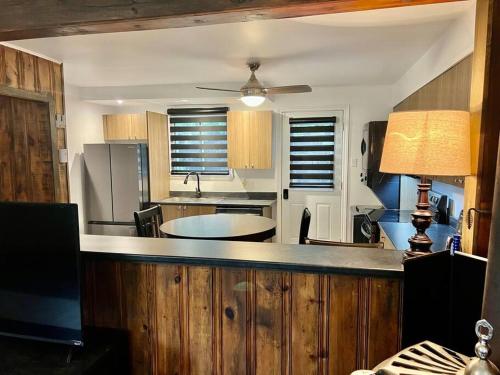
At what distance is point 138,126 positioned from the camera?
5.08 meters

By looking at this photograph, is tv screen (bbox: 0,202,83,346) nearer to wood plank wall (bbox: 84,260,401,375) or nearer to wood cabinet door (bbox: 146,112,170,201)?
wood plank wall (bbox: 84,260,401,375)

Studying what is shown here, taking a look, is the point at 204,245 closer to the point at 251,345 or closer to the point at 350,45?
the point at 251,345

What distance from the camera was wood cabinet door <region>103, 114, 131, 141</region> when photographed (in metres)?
5.12

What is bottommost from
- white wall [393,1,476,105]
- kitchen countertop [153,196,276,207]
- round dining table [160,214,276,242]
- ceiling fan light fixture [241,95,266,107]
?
kitchen countertop [153,196,276,207]

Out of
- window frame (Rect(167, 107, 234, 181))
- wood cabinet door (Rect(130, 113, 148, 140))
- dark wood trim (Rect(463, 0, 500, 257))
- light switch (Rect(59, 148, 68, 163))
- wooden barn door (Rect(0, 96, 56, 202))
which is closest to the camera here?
dark wood trim (Rect(463, 0, 500, 257))

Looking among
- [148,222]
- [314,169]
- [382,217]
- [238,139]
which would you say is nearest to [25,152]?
[148,222]

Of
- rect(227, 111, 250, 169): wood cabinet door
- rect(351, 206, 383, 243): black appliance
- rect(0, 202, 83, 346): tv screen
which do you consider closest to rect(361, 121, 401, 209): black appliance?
rect(351, 206, 383, 243): black appliance

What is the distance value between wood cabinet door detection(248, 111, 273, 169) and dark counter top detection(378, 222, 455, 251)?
2059mm

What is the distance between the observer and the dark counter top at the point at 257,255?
53.4 inches

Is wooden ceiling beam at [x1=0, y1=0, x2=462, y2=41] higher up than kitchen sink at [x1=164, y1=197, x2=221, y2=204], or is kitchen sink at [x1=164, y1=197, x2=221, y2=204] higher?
wooden ceiling beam at [x1=0, y1=0, x2=462, y2=41]

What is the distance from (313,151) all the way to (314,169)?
263mm

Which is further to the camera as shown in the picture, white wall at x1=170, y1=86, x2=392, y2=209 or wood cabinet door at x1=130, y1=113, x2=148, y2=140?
wood cabinet door at x1=130, y1=113, x2=148, y2=140

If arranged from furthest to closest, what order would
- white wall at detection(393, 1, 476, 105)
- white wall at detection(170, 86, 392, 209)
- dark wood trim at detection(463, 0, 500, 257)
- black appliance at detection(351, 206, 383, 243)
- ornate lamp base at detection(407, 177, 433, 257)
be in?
1. white wall at detection(170, 86, 392, 209)
2. black appliance at detection(351, 206, 383, 243)
3. white wall at detection(393, 1, 476, 105)
4. ornate lamp base at detection(407, 177, 433, 257)
5. dark wood trim at detection(463, 0, 500, 257)

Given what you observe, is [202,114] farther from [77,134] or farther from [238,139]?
[77,134]
